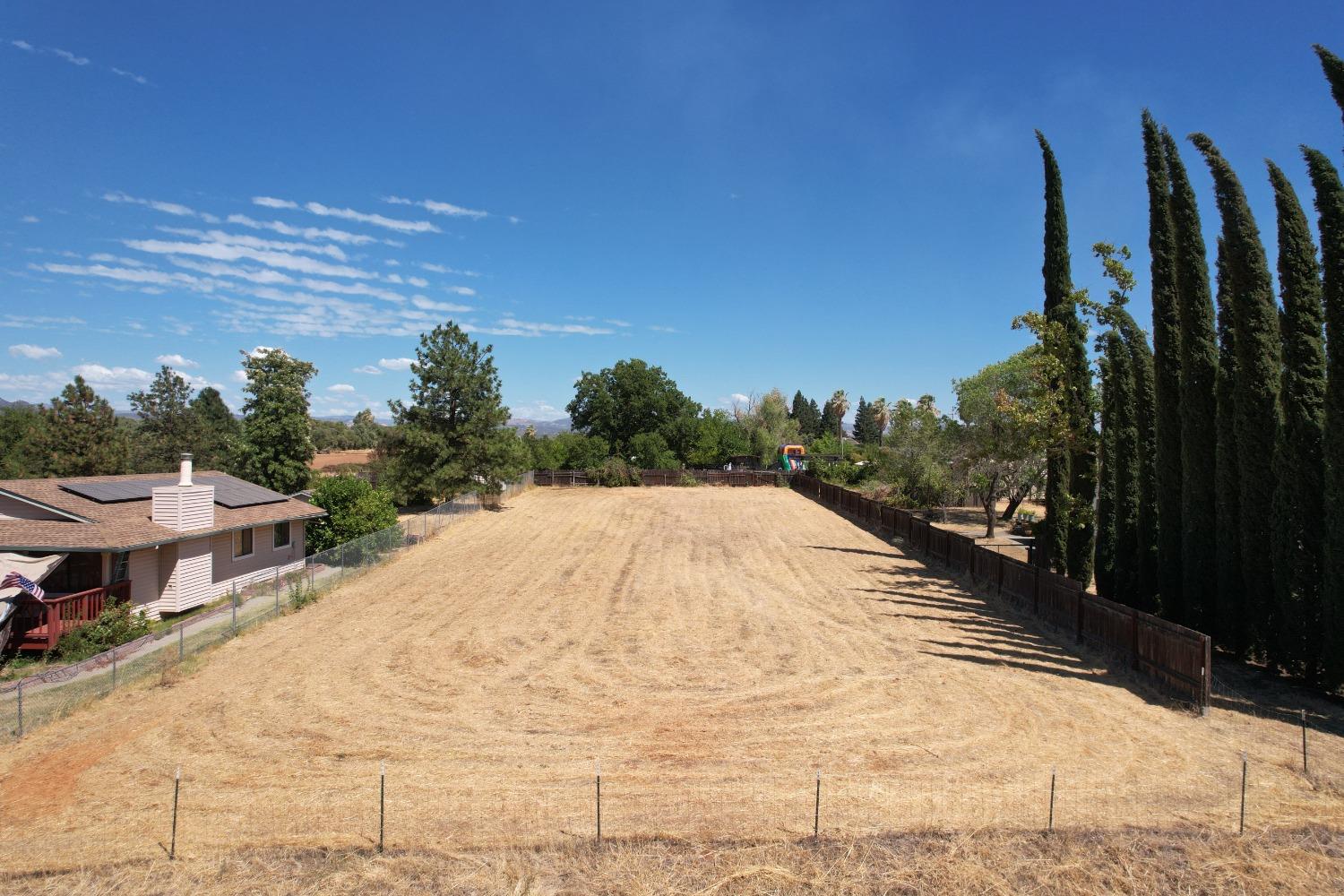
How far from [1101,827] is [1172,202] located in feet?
51.1

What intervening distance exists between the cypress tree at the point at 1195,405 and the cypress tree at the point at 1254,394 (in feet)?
4.28

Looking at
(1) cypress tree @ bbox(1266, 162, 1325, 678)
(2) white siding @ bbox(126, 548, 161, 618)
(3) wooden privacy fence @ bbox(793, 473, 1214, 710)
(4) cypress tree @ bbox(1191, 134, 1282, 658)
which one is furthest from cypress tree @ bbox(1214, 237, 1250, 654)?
(2) white siding @ bbox(126, 548, 161, 618)

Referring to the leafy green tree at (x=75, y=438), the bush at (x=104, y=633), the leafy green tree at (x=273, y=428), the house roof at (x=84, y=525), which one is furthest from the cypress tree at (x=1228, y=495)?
the leafy green tree at (x=75, y=438)

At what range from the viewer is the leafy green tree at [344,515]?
89.7 ft

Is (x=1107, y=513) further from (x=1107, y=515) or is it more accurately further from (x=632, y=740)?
(x=632, y=740)

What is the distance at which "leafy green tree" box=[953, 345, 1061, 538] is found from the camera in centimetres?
2339

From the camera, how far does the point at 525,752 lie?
10.0m

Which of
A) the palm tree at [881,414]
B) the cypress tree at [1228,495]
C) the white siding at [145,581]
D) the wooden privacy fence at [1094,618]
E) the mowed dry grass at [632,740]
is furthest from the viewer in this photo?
the palm tree at [881,414]

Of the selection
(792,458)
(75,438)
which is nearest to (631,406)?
(792,458)

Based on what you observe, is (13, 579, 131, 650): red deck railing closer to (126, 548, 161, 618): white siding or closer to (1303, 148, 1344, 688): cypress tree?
(126, 548, 161, 618): white siding

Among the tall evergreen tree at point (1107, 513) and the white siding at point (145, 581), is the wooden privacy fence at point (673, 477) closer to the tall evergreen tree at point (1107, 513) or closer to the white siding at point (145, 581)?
Result: the white siding at point (145, 581)

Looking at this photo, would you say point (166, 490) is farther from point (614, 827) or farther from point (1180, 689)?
point (1180, 689)

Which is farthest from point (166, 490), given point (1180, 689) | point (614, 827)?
point (1180, 689)

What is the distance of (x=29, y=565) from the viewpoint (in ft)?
53.0
